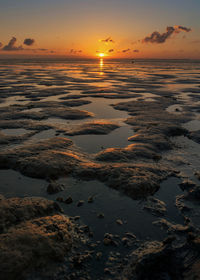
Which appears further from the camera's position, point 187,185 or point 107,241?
point 187,185

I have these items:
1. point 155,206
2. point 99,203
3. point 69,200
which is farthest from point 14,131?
point 155,206

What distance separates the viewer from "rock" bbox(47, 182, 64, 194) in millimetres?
7543

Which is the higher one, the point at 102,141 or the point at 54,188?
the point at 102,141

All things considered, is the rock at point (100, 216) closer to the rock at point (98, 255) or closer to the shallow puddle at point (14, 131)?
the rock at point (98, 255)

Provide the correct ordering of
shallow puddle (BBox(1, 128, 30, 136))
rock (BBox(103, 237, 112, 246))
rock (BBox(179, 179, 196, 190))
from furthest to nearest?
shallow puddle (BBox(1, 128, 30, 136)) → rock (BBox(179, 179, 196, 190)) → rock (BBox(103, 237, 112, 246))

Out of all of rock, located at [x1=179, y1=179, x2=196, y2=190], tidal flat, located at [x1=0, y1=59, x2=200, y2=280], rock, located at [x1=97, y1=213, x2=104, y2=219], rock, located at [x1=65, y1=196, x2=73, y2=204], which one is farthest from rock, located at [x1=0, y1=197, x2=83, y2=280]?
rock, located at [x1=179, y1=179, x2=196, y2=190]

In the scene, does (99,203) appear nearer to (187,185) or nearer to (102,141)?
(187,185)

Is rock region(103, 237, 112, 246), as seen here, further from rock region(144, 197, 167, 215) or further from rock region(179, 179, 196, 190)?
rock region(179, 179, 196, 190)

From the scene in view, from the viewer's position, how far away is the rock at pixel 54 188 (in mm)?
7543

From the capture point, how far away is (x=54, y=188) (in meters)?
7.64

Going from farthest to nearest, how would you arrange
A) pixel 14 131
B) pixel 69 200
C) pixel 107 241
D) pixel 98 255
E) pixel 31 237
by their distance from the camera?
pixel 14 131, pixel 69 200, pixel 107 241, pixel 31 237, pixel 98 255

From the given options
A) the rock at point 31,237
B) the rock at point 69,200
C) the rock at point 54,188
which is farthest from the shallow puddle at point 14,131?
the rock at point 69,200

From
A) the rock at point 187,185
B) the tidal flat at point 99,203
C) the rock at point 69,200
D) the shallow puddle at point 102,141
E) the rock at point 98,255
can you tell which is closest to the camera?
the tidal flat at point 99,203

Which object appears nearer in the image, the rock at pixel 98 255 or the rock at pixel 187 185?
the rock at pixel 98 255
